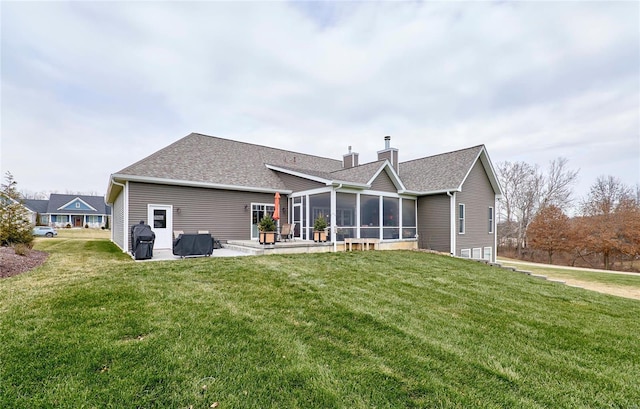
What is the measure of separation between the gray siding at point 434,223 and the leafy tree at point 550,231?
1755 centimetres

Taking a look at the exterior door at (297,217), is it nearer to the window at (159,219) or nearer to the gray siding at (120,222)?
the window at (159,219)

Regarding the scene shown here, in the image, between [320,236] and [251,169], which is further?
[251,169]

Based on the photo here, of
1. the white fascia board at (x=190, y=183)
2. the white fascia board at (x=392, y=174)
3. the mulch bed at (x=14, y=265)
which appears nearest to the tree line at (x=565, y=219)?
the white fascia board at (x=392, y=174)

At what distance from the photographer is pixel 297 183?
13.9 metres

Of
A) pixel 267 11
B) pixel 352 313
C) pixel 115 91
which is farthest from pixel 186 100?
pixel 352 313

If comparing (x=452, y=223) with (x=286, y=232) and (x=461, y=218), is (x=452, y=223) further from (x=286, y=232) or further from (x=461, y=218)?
(x=286, y=232)

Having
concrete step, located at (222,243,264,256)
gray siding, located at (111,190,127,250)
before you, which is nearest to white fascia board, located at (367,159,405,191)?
concrete step, located at (222,243,264,256)

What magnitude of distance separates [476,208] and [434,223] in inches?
118

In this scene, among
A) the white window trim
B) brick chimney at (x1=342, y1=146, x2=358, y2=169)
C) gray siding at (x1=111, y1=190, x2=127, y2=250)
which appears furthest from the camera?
brick chimney at (x1=342, y1=146, x2=358, y2=169)

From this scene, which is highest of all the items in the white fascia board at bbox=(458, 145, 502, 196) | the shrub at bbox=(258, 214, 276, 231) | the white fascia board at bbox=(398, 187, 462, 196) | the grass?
the white fascia board at bbox=(458, 145, 502, 196)

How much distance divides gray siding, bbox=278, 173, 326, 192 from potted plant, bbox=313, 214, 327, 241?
5.24 ft

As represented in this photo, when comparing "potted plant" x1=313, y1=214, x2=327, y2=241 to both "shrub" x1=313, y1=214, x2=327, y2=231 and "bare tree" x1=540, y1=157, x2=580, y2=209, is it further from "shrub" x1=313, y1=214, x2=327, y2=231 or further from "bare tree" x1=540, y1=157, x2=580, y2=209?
"bare tree" x1=540, y1=157, x2=580, y2=209

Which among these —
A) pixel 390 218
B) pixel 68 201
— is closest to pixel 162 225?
pixel 390 218

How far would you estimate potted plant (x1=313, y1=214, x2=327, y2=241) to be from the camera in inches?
468
